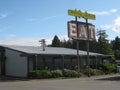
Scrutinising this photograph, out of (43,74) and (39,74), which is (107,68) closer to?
(43,74)

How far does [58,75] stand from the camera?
3900 cm

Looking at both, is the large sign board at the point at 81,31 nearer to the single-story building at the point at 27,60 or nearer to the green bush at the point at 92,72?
the single-story building at the point at 27,60

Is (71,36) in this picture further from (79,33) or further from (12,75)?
(12,75)

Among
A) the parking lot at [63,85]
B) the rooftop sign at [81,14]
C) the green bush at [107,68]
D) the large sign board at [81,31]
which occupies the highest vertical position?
the rooftop sign at [81,14]

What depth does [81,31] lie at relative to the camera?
42.2 metres

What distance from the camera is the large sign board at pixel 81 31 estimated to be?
40347 mm

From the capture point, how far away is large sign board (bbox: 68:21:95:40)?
132 ft

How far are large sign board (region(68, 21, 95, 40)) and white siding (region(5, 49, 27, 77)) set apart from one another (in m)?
6.83

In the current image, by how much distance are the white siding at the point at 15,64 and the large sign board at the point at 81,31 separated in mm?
6835

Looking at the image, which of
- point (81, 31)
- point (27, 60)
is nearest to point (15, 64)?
point (27, 60)

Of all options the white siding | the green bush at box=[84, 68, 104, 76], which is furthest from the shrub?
the green bush at box=[84, 68, 104, 76]

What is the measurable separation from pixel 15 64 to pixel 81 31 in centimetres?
980

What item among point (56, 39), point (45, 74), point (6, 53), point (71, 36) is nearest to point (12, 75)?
point (6, 53)

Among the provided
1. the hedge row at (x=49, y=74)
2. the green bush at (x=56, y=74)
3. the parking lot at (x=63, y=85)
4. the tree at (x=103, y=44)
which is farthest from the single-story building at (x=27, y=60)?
the tree at (x=103, y=44)
